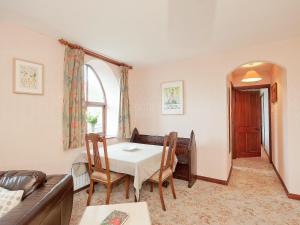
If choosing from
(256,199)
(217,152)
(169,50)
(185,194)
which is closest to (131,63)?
(169,50)

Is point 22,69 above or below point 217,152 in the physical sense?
above

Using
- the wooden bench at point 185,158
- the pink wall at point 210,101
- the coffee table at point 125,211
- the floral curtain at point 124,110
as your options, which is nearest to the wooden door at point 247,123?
the pink wall at point 210,101

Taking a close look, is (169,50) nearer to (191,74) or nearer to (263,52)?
(191,74)

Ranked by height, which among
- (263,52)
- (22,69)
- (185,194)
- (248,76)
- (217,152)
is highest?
(263,52)

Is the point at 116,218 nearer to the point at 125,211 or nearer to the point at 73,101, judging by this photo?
the point at 125,211

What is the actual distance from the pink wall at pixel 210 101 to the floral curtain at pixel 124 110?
368 mm

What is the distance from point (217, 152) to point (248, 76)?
1698 millimetres

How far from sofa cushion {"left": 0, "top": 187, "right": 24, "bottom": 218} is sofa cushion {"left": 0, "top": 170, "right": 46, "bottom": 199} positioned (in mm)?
81

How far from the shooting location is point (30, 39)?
2195 mm

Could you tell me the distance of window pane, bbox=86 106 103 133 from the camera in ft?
11.0

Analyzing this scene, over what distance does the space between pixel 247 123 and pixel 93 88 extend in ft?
14.6

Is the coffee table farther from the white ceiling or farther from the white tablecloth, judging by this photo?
the white ceiling

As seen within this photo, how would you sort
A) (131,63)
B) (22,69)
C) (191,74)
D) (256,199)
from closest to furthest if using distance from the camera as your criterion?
(22,69)
(256,199)
(191,74)
(131,63)

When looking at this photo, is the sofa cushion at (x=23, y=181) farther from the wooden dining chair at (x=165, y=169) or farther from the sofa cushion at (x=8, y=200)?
the wooden dining chair at (x=165, y=169)
